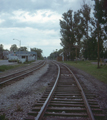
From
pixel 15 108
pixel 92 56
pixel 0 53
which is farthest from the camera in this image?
pixel 0 53

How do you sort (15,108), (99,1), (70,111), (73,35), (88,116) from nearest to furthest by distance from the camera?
(88,116), (70,111), (15,108), (99,1), (73,35)

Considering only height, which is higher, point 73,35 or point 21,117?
point 73,35

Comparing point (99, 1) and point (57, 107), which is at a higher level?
point (99, 1)

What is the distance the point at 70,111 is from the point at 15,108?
74.8 inches

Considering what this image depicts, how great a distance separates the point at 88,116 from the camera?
449cm

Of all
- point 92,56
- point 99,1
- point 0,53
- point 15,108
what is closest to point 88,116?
point 15,108

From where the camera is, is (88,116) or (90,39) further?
(90,39)

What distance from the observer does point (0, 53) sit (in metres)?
136

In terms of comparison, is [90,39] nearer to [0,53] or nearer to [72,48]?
[72,48]

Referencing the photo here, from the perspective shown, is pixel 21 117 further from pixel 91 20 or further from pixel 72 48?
pixel 72 48

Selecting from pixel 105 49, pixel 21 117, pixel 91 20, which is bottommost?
pixel 21 117

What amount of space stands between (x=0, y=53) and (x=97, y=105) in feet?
457

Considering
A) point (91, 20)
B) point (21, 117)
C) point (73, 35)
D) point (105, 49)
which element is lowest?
point (21, 117)

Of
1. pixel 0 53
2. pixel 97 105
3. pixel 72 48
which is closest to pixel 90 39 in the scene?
pixel 72 48
